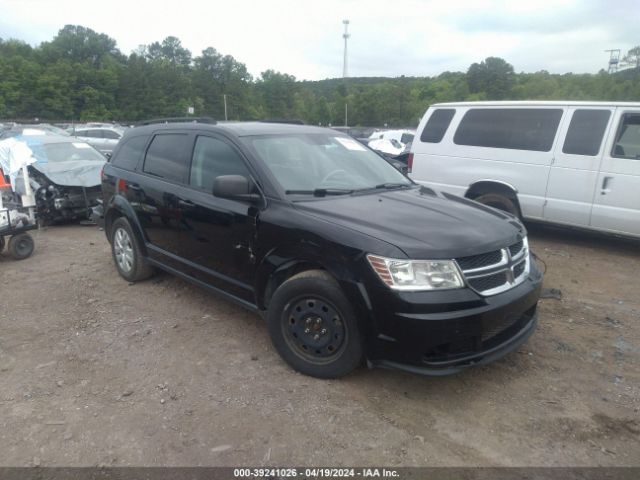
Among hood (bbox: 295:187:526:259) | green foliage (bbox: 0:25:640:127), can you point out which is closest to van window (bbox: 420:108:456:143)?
hood (bbox: 295:187:526:259)

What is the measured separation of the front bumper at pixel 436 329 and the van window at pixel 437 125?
4.97 meters

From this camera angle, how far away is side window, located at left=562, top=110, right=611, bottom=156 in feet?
20.6

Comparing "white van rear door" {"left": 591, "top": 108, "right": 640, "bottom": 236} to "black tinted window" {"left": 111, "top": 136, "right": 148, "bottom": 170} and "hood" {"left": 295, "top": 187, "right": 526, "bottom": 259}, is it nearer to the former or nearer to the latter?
"hood" {"left": 295, "top": 187, "right": 526, "bottom": 259}

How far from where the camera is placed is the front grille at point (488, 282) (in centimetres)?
302

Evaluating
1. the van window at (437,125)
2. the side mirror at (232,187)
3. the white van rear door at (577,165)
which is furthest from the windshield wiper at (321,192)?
the van window at (437,125)

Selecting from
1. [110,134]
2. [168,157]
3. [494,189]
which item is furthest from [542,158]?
[110,134]

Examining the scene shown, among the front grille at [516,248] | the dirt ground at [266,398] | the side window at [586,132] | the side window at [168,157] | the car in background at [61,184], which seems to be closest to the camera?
the dirt ground at [266,398]

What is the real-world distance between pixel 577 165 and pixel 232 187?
5057 mm

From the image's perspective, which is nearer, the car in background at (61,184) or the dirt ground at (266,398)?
the dirt ground at (266,398)

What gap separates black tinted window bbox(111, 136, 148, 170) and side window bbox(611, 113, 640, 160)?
19.1ft

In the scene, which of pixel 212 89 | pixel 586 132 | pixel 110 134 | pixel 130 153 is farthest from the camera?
pixel 212 89

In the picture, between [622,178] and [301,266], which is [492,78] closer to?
[622,178]

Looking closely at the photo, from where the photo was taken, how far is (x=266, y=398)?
3.22 meters

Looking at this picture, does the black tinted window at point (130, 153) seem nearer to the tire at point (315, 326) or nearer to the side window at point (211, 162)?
the side window at point (211, 162)
